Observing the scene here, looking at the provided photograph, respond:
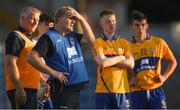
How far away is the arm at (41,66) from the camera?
8039mm

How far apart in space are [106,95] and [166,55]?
4.70 ft

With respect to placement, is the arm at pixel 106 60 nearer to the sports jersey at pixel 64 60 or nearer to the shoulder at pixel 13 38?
the sports jersey at pixel 64 60

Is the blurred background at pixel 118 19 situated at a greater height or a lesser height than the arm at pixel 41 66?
lesser

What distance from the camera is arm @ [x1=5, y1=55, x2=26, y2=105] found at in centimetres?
820

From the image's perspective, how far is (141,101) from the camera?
955cm

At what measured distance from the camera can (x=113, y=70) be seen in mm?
8820

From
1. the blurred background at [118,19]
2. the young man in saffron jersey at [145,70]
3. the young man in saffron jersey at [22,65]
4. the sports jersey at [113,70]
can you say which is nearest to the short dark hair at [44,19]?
the young man in saffron jersey at [22,65]

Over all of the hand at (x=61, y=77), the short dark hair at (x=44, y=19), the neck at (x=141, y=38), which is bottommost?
the hand at (x=61, y=77)

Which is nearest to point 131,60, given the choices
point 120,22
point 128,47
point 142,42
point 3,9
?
point 128,47

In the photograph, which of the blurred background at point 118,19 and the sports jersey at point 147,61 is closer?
the sports jersey at point 147,61

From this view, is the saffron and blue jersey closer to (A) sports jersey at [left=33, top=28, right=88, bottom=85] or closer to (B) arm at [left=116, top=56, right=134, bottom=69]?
(A) sports jersey at [left=33, top=28, right=88, bottom=85]

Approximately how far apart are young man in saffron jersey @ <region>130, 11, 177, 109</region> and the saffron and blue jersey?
138 centimetres

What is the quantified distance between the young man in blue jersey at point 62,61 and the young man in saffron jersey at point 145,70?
1.38 meters

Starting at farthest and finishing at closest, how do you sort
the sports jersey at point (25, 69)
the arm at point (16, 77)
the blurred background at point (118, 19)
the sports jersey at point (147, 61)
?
the blurred background at point (118, 19)
the sports jersey at point (147, 61)
the sports jersey at point (25, 69)
the arm at point (16, 77)
